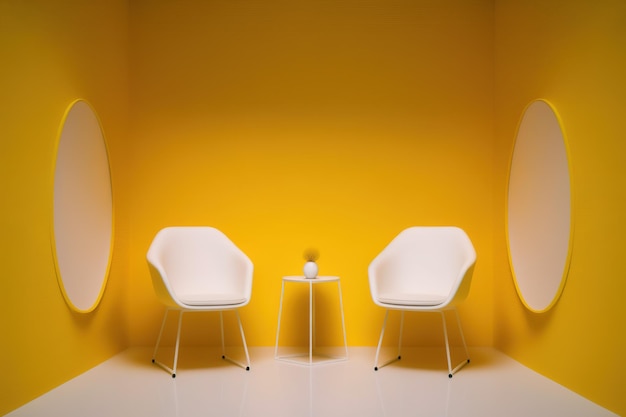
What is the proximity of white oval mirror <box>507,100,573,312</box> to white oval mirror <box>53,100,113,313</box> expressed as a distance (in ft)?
8.85

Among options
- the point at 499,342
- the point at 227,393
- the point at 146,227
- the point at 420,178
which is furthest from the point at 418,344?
the point at 146,227

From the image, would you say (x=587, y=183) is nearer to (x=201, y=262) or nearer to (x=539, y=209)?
A: (x=539, y=209)

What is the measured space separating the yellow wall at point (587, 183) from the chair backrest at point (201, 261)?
74.4 inches

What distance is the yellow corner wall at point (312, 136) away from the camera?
4.09 metres

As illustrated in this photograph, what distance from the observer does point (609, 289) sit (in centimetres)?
254

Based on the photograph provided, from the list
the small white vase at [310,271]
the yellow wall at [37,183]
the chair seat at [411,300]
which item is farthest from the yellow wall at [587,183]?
the yellow wall at [37,183]

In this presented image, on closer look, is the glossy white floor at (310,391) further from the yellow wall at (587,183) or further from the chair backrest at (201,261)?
the chair backrest at (201,261)

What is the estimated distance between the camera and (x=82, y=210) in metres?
3.38

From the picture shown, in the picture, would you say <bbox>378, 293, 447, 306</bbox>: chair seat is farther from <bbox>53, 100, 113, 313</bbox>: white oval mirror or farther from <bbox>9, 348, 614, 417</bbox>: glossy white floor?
<bbox>53, 100, 113, 313</bbox>: white oval mirror

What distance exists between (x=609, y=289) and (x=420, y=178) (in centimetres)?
179

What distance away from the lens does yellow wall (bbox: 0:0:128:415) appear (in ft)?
8.23

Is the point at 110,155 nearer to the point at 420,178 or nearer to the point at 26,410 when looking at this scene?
the point at 26,410

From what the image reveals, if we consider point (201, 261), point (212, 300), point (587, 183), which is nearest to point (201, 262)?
point (201, 261)

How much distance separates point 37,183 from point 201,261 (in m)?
1.28
